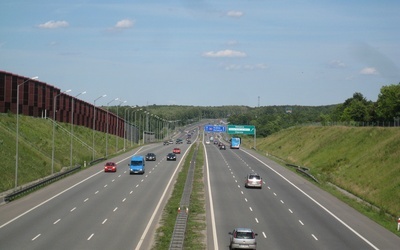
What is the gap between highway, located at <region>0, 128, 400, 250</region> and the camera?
34844mm

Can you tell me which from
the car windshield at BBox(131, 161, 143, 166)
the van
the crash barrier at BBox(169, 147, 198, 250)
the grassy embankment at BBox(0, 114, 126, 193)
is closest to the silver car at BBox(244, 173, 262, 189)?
the crash barrier at BBox(169, 147, 198, 250)

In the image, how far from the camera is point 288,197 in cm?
5656

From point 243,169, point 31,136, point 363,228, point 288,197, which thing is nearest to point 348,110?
point 243,169

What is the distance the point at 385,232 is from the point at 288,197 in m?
16.5

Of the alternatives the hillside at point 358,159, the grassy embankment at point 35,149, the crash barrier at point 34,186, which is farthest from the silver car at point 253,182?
the grassy embankment at point 35,149

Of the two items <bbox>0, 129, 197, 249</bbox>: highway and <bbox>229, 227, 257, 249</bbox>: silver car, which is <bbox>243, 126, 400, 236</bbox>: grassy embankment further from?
<bbox>0, 129, 197, 249</bbox>: highway

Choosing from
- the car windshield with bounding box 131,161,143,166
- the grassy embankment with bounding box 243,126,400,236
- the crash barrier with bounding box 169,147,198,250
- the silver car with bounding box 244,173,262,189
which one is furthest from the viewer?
the car windshield with bounding box 131,161,143,166

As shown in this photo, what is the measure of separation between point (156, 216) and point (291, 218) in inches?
387

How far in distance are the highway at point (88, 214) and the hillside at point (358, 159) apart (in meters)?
19.2

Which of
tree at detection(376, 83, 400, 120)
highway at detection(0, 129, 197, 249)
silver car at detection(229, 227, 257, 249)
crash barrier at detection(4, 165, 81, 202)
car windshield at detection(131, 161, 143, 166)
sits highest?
tree at detection(376, 83, 400, 120)

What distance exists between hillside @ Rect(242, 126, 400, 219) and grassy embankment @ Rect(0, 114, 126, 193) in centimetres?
3368

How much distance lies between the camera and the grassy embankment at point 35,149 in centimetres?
6444

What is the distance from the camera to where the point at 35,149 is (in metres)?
80.3

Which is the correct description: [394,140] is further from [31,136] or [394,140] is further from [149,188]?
[31,136]
